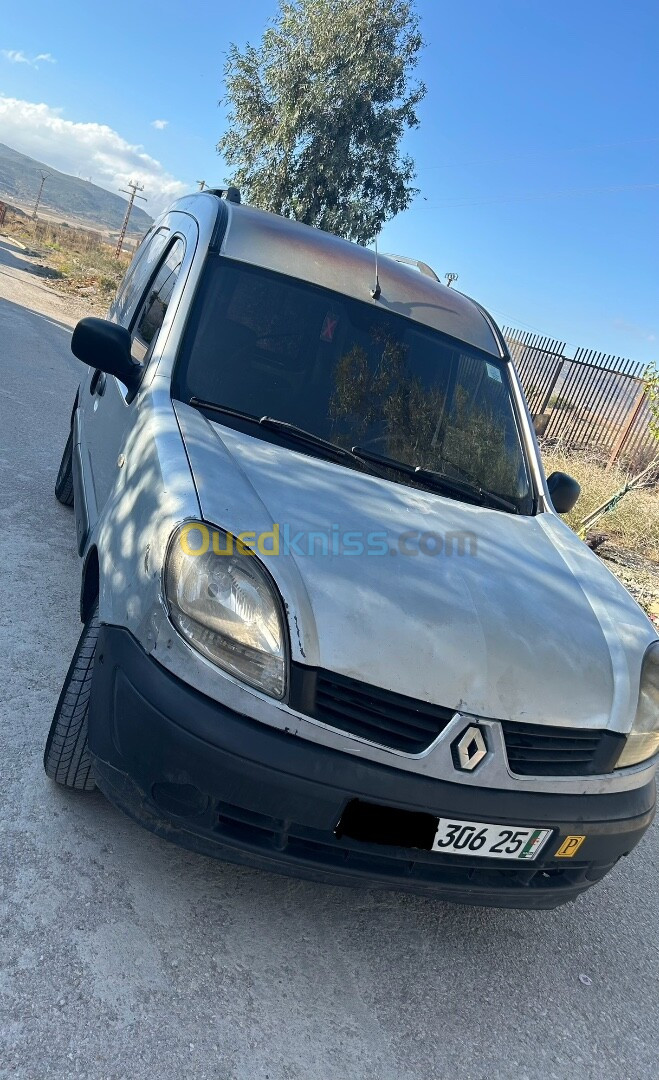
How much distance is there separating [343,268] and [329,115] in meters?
16.3

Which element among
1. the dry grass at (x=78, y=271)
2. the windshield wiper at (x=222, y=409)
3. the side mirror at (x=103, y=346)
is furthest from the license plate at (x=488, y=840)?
the dry grass at (x=78, y=271)

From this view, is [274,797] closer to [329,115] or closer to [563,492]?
[563,492]

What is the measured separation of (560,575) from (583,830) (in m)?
0.88

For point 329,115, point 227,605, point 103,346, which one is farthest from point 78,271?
point 227,605

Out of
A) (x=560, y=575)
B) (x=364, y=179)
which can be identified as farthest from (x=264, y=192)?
(x=560, y=575)

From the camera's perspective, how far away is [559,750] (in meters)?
2.30

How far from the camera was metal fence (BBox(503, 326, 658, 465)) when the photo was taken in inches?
552

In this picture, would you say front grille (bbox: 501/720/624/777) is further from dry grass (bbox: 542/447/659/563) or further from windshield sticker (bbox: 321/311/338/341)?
dry grass (bbox: 542/447/659/563)

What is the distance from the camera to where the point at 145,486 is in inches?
99.3

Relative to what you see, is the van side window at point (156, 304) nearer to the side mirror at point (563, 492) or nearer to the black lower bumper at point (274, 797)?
the black lower bumper at point (274, 797)

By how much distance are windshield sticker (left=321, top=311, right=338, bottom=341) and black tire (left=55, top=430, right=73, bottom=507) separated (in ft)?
7.14

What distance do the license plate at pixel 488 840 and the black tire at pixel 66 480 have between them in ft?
11.6

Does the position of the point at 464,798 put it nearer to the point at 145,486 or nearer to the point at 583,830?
the point at 583,830

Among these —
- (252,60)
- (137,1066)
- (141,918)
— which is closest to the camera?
(137,1066)
